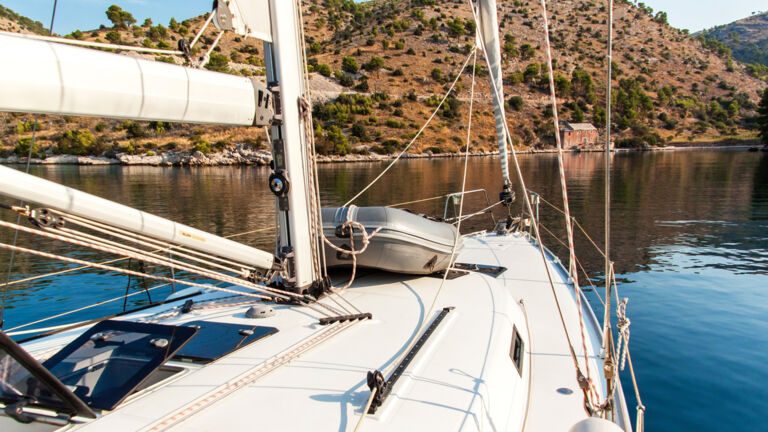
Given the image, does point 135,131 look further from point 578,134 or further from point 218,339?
point 578,134

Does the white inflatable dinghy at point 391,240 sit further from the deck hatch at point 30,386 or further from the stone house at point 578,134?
the stone house at point 578,134

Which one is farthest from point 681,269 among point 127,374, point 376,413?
point 127,374

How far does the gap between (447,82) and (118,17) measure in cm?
5986

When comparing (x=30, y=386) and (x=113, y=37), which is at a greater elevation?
(x=113, y=37)

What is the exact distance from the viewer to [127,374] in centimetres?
225

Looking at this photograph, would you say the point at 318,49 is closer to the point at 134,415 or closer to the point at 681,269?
the point at 681,269

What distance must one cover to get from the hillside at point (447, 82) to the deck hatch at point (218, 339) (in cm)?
4944

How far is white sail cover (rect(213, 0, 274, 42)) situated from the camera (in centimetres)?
281

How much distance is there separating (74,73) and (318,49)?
97292mm

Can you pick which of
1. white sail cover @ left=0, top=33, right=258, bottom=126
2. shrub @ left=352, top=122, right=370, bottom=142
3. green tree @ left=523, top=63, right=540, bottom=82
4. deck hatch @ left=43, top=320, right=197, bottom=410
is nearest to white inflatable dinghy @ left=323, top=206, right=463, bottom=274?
white sail cover @ left=0, top=33, right=258, bottom=126

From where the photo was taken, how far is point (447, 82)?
83.0 meters

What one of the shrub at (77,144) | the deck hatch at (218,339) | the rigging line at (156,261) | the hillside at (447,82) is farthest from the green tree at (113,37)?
the deck hatch at (218,339)

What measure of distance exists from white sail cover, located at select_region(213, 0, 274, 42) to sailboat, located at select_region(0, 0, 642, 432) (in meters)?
0.01

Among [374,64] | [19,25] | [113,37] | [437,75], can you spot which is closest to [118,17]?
[113,37]
